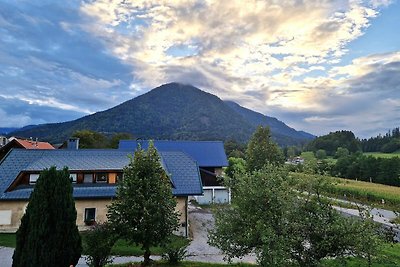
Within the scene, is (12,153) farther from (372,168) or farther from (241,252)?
(372,168)

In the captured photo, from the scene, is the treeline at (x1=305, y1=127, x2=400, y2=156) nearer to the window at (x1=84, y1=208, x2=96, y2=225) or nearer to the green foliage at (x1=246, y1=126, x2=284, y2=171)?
the green foliage at (x1=246, y1=126, x2=284, y2=171)

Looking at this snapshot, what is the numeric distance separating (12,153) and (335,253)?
3152 cm

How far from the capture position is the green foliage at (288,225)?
11.4 metres

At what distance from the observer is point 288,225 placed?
12.1m

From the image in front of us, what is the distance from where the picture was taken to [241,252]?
13727 mm

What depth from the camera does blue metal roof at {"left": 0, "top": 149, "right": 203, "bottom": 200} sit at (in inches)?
1131

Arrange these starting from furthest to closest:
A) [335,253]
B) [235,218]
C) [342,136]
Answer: [342,136]
[235,218]
[335,253]

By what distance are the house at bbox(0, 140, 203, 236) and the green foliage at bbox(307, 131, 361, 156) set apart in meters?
101

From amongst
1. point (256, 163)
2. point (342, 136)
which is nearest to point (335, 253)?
point (256, 163)

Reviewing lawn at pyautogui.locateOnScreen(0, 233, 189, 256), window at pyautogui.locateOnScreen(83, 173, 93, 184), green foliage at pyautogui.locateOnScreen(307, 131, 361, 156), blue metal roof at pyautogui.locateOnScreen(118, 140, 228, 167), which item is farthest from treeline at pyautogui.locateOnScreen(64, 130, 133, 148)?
green foliage at pyautogui.locateOnScreen(307, 131, 361, 156)

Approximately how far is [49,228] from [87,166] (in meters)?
17.0

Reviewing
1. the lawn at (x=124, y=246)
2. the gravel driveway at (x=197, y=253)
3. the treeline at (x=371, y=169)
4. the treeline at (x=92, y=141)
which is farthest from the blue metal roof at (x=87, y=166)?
the treeline at (x=92, y=141)

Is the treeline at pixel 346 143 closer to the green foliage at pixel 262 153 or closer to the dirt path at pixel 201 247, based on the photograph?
the green foliage at pixel 262 153

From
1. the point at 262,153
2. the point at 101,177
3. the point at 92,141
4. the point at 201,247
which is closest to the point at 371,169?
the point at 262,153
